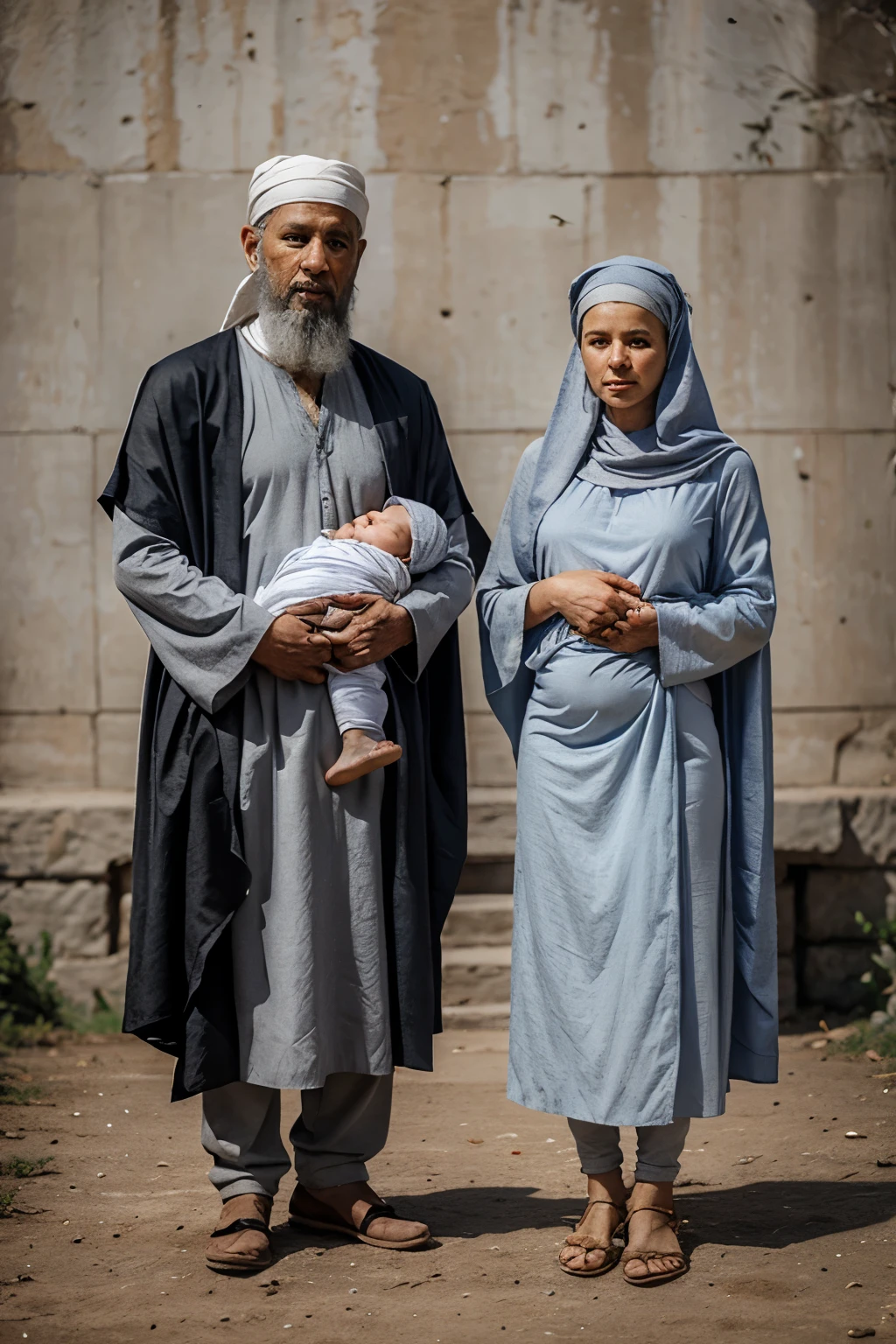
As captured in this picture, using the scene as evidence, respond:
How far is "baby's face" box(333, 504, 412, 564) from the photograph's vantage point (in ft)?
11.4

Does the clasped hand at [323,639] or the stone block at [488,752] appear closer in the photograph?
the clasped hand at [323,639]

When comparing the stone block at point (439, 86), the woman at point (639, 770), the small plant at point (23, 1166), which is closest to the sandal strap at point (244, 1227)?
the woman at point (639, 770)

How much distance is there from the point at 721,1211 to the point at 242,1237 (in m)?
1.22

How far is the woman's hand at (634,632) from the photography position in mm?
3354

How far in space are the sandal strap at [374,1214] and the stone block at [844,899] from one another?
290 centimetres

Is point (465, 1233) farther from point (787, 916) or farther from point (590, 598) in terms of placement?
point (787, 916)

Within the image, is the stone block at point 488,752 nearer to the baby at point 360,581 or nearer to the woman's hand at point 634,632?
the baby at point 360,581

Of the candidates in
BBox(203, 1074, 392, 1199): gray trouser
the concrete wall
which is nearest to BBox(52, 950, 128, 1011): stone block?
the concrete wall

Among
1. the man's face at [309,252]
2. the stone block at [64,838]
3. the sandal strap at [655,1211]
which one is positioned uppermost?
the man's face at [309,252]

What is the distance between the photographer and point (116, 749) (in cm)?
608

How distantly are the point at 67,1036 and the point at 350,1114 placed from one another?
252 cm

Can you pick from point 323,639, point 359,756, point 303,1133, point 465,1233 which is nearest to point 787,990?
point 465,1233

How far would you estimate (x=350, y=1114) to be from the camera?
3580mm

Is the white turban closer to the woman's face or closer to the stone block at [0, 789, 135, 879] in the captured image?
the woman's face
